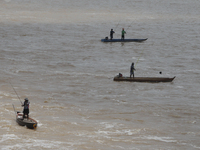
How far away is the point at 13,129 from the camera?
61.3 ft

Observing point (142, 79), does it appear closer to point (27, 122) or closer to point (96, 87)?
point (96, 87)

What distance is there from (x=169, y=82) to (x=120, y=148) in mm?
11991

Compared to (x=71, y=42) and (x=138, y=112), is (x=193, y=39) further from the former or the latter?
(x=138, y=112)

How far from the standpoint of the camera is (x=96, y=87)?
88.1 ft

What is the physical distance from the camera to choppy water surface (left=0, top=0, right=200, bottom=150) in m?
18.4

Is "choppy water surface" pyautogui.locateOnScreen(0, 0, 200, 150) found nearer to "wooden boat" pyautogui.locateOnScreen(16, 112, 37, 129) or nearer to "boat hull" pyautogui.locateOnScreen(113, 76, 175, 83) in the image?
"wooden boat" pyautogui.locateOnScreen(16, 112, 37, 129)

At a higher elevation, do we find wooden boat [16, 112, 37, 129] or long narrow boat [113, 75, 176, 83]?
long narrow boat [113, 75, 176, 83]

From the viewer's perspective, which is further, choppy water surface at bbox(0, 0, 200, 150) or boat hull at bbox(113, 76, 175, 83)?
boat hull at bbox(113, 76, 175, 83)

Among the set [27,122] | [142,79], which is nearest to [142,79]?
[142,79]

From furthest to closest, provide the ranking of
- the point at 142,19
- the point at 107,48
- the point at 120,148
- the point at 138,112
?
the point at 142,19 < the point at 107,48 < the point at 138,112 < the point at 120,148

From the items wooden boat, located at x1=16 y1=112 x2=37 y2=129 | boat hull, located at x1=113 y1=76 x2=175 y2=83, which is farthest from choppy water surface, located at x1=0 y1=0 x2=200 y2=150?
boat hull, located at x1=113 y1=76 x2=175 y2=83

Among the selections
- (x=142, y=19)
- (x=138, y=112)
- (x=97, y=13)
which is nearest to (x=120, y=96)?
(x=138, y=112)

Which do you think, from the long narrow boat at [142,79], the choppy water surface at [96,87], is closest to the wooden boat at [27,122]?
the choppy water surface at [96,87]

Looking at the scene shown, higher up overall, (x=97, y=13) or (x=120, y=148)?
(x=97, y=13)
